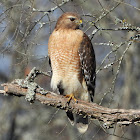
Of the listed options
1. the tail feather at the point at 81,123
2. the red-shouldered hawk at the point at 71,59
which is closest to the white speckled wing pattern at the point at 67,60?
the red-shouldered hawk at the point at 71,59

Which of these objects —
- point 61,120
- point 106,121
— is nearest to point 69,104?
point 106,121

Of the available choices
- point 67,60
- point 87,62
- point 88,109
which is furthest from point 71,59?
point 88,109

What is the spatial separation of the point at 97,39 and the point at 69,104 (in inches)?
45.1

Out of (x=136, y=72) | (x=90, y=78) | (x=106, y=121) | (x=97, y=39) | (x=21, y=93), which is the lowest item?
(x=106, y=121)

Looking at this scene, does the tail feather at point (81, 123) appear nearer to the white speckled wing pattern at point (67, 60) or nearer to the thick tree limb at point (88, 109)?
the white speckled wing pattern at point (67, 60)

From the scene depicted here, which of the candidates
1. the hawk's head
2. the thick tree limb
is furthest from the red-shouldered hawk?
the thick tree limb

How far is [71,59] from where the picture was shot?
5543 mm

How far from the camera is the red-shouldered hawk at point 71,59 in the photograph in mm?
5547

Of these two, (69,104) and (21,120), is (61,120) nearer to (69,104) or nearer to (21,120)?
(21,120)

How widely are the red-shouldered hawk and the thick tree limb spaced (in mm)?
717

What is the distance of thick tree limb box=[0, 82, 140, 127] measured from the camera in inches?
171

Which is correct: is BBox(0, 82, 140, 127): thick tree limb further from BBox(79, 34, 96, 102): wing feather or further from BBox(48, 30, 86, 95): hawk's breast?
BBox(79, 34, 96, 102): wing feather

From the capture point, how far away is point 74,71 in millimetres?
5582

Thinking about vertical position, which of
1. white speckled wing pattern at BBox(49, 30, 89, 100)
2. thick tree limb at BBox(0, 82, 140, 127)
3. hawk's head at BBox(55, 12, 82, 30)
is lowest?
thick tree limb at BBox(0, 82, 140, 127)
